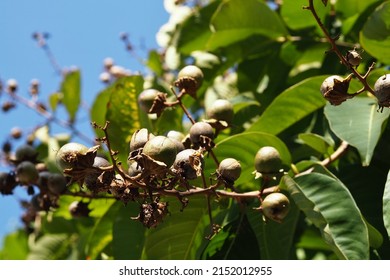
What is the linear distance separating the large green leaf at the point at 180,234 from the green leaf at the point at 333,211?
0.26 metres

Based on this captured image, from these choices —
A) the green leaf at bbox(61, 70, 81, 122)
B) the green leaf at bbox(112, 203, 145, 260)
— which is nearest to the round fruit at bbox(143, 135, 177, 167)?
the green leaf at bbox(112, 203, 145, 260)

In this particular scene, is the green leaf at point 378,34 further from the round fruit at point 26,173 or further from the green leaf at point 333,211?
the round fruit at point 26,173

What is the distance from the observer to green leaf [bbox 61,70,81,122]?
253 cm

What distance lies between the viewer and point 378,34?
1.63m

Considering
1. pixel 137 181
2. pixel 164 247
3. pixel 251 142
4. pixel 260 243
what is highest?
pixel 137 181

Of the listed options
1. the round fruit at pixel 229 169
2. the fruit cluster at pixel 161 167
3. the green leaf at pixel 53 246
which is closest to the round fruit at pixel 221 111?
the fruit cluster at pixel 161 167

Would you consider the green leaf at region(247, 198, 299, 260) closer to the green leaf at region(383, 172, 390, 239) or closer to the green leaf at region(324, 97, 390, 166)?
the green leaf at region(324, 97, 390, 166)

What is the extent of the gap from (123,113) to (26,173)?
1.07 feet

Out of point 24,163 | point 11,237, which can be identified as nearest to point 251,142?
point 24,163

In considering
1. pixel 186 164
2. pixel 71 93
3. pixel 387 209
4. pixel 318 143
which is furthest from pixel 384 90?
pixel 71 93

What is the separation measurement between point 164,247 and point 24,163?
40cm

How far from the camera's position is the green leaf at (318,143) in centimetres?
158

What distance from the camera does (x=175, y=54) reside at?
8.51 ft
